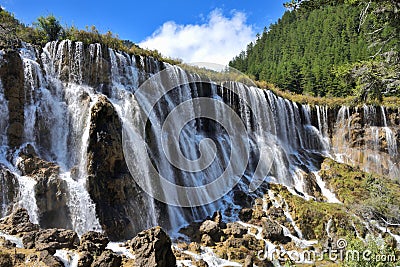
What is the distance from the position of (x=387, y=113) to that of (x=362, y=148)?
438 centimetres

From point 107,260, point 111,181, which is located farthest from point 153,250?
point 111,181

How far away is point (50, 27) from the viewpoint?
1975 centimetres

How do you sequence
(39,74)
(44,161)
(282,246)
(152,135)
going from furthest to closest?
(152,135) → (39,74) → (282,246) → (44,161)

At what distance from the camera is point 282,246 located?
1491cm

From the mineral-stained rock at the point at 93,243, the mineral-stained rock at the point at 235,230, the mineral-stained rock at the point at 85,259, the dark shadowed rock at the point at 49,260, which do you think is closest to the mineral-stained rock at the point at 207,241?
the mineral-stained rock at the point at 235,230

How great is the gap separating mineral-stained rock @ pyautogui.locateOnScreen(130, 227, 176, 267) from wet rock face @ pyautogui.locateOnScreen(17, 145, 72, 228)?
413cm

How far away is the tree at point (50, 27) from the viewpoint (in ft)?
63.8

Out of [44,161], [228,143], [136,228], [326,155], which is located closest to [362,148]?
[326,155]

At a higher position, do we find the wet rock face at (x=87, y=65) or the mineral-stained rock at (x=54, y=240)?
the wet rock face at (x=87, y=65)

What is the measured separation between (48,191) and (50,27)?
1176 cm

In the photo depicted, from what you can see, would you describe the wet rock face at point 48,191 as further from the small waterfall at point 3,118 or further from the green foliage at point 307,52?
the green foliage at point 307,52

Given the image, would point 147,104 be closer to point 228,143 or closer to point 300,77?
point 228,143

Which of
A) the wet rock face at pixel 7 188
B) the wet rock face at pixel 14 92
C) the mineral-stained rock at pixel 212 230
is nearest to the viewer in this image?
the wet rock face at pixel 7 188

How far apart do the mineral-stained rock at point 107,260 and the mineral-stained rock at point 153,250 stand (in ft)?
1.98
